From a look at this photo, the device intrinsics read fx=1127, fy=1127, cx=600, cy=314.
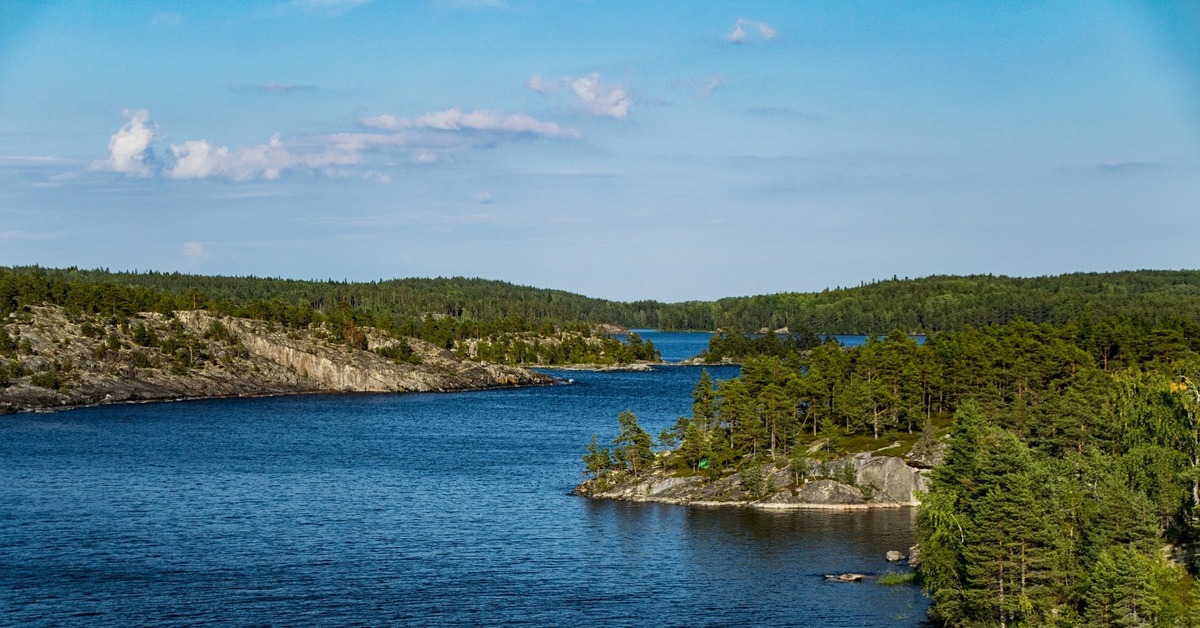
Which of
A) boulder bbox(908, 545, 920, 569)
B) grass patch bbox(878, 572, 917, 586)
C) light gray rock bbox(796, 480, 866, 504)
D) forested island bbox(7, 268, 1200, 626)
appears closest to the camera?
forested island bbox(7, 268, 1200, 626)

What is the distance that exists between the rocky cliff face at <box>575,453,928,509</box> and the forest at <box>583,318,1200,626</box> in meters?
1.55

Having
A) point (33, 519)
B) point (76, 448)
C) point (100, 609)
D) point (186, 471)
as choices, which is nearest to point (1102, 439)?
point (100, 609)

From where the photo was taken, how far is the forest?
60.1 meters

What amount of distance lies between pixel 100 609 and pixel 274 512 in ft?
116

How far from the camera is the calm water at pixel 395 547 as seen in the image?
7350 cm

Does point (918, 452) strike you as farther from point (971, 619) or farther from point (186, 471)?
point (186, 471)

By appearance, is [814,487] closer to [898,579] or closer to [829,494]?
[829,494]

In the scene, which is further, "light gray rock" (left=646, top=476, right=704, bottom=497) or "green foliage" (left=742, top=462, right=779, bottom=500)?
"light gray rock" (left=646, top=476, right=704, bottom=497)

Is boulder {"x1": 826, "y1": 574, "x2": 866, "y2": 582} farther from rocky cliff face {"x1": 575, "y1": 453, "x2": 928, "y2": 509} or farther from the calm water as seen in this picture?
rocky cliff face {"x1": 575, "y1": 453, "x2": 928, "y2": 509}

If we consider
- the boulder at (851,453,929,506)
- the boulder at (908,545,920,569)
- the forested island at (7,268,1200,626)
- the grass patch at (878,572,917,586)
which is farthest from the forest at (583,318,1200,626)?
the boulder at (851,453,929,506)

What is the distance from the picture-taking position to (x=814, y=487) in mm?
106000

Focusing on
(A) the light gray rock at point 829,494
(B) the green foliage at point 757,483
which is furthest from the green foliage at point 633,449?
(A) the light gray rock at point 829,494

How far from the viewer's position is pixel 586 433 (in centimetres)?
17112

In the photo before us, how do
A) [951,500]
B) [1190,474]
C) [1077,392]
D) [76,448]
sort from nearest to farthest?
1. [1190,474]
2. [951,500]
3. [1077,392]
4. [76,448]
